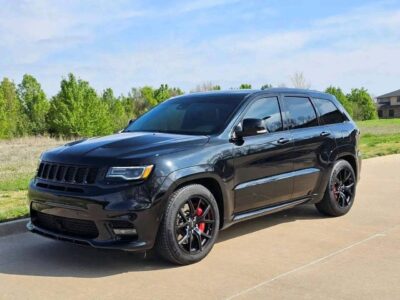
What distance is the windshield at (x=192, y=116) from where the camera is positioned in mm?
6016

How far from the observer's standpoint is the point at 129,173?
16.3ft

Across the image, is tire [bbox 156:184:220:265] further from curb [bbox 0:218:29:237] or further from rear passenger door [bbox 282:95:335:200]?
curb [bbox 0:218:29:237]

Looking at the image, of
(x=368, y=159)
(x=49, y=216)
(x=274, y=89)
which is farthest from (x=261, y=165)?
(x=368, y=159)

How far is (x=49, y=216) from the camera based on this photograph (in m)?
5.35

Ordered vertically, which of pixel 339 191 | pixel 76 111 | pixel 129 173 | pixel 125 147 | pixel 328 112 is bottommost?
pixel 339 191

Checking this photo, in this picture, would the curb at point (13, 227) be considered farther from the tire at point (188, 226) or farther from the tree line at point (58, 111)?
the tree line at point (58, 111)

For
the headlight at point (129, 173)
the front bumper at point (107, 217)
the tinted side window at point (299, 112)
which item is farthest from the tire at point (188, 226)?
the tinted side window at point (299, 112)

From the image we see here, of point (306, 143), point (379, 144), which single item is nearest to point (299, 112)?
point (306, 143)

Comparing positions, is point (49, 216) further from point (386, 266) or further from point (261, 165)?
point (386, 266)

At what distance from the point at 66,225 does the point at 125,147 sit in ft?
3.10

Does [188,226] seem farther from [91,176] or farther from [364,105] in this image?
[364,105]

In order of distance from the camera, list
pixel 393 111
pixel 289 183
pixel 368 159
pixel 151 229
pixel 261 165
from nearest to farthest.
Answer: pixel 151 229
pixel 261 165
pixel 289 183
pixel 368 159
pixel 393 111

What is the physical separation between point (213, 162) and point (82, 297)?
1.87 meters

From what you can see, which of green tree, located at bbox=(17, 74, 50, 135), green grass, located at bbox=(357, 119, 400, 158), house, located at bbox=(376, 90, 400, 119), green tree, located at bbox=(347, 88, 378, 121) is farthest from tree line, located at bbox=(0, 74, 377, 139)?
house, located at bbox=(376, 90, 400, 119)
